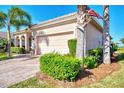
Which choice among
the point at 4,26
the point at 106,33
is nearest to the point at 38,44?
the point at 4,26

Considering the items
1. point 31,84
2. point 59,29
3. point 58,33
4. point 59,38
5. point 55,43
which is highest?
point 59,29

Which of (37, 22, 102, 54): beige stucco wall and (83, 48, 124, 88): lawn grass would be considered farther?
(37, 22, 102, 54): beige stucco wall

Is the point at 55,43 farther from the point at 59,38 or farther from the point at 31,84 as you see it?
the point at 31,84

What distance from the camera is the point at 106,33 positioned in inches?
379

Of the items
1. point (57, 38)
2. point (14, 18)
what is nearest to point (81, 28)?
point (57, 38)

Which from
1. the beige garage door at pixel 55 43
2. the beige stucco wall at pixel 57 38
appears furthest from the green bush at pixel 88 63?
the beige garage door at pixel 55 43

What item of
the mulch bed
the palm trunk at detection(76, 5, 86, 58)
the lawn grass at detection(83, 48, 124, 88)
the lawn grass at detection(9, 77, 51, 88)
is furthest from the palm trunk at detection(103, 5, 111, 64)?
the lawn grass at detection(9, 77, 51, 88)

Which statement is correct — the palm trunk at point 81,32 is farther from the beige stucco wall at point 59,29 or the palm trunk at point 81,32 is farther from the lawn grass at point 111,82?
the beige stucco wall at point 59,29

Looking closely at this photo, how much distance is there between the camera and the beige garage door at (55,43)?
13.4 m

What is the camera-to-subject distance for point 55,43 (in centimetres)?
1466

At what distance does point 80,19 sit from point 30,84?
12.7ft

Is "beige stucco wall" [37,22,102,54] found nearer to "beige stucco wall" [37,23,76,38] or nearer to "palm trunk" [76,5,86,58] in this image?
"beige stucco wall" [37,23,76,38]

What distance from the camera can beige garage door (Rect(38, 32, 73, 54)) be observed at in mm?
13363
